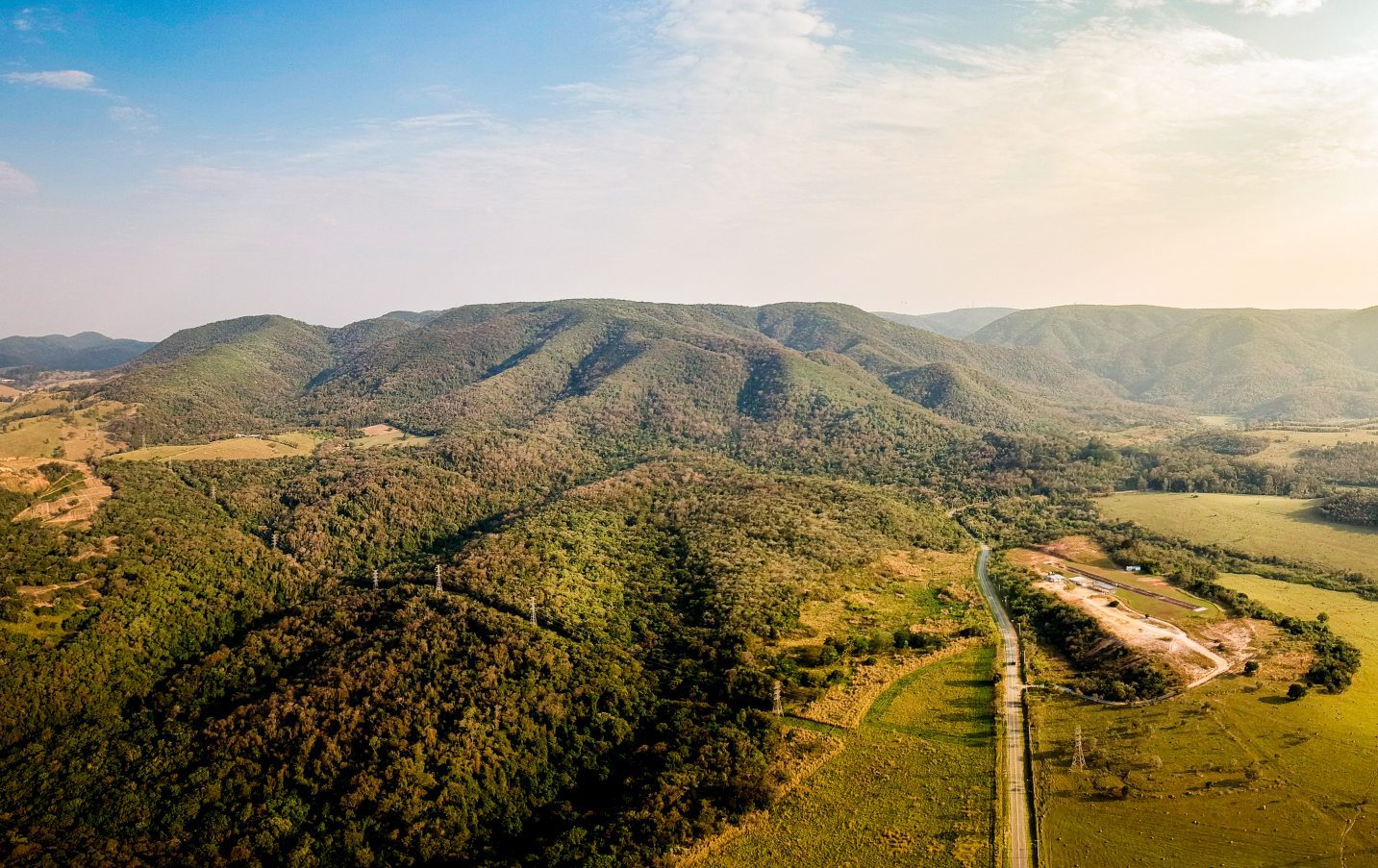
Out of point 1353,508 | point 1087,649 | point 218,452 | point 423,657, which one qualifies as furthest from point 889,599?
point 218,452

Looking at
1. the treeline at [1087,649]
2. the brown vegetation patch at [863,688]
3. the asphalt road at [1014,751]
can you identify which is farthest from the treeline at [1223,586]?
the brown vegetation patch at [863,688]

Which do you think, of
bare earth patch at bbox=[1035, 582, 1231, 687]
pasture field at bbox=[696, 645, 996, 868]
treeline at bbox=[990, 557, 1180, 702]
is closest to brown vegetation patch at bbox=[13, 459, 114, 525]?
pasture field at bbox=[696, 645, 996, 868]

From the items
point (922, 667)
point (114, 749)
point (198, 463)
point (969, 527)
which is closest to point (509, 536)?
point (114, 749)

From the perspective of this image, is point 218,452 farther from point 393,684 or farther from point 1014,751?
point 1014,751

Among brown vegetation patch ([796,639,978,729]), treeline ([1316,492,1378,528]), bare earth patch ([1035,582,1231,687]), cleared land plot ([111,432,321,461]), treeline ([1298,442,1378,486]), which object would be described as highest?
cleared land plot ([111,432,321,461])

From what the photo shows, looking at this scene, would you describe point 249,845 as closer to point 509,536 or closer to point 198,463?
point 509,536

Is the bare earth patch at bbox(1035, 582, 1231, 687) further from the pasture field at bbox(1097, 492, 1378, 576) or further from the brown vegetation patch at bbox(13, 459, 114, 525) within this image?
the brown vegetation patch at bbox(13, 459, 114, 525)
